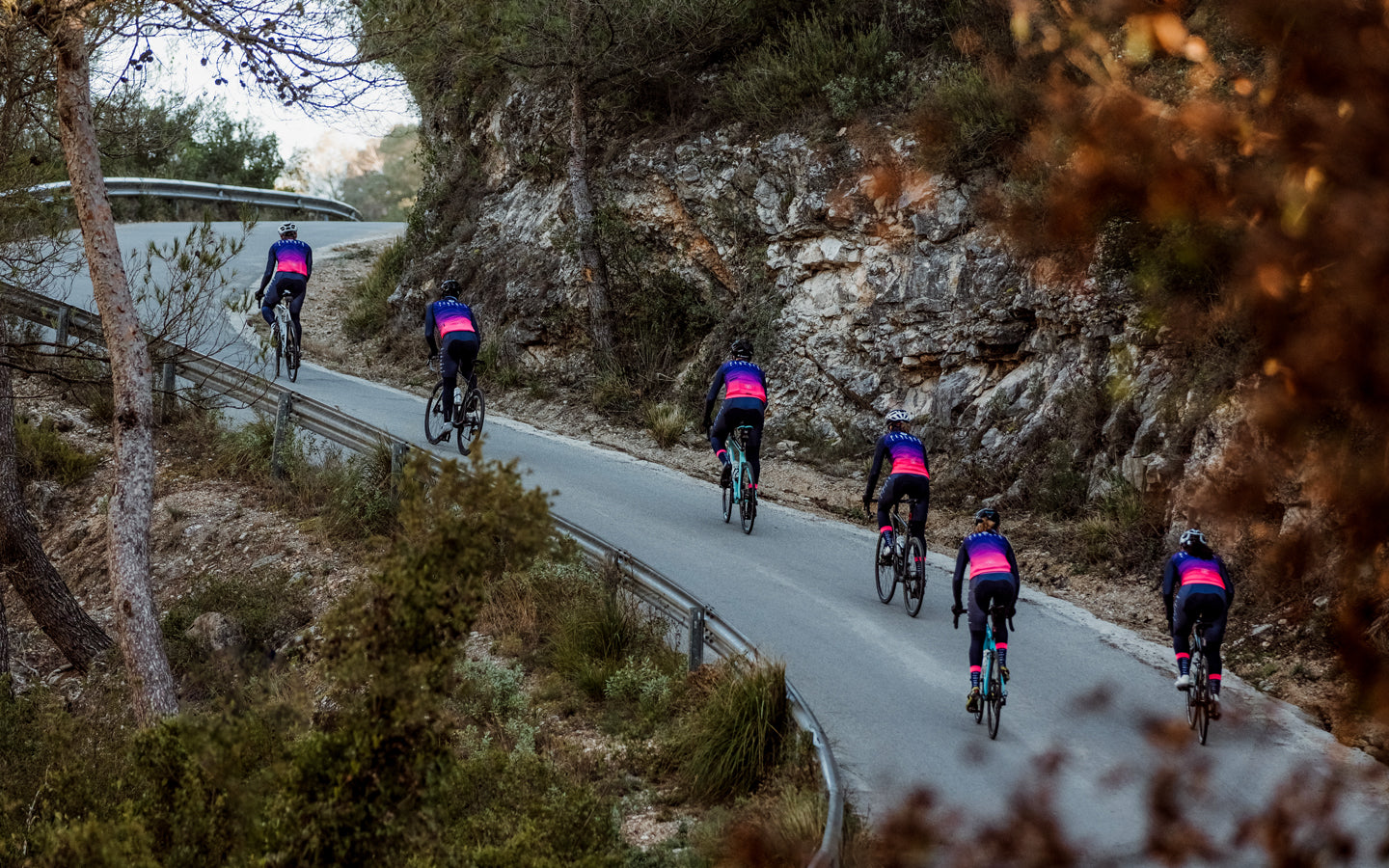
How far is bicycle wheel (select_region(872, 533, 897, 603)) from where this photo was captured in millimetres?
11719

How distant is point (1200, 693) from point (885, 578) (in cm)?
365

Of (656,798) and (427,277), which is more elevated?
(427,277)

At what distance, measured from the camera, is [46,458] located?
55.4ft

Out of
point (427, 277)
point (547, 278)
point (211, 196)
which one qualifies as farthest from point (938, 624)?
point (211, 196)

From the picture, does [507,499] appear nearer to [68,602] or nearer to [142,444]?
[142,444]

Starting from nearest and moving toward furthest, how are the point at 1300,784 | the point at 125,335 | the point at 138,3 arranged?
the point at 1300,784
the point at 138,3
the point at 125,335

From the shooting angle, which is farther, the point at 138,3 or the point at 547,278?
the point at 547,278

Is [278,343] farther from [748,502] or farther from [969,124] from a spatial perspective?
[969,124]

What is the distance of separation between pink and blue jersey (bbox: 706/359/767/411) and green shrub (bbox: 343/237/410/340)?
42.7 ft

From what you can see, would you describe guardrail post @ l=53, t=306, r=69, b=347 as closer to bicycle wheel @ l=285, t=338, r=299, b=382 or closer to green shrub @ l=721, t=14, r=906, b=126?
bicycle wheel @ l=285, t=338, r=299, b=382

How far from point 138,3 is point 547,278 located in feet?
42.2

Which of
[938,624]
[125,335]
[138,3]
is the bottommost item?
[938,624]

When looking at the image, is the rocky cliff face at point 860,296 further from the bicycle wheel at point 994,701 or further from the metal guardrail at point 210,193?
the metal guardrail at point 210,193

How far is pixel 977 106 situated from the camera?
56.9 feet
